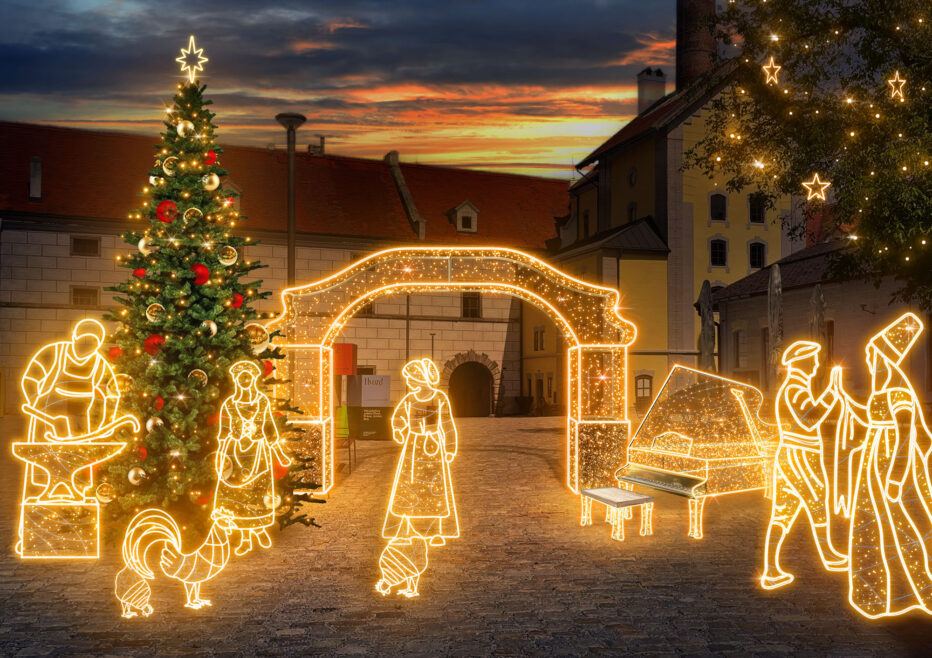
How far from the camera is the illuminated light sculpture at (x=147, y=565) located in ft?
22.1

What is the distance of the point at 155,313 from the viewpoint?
888 cm

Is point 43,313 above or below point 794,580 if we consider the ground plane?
above

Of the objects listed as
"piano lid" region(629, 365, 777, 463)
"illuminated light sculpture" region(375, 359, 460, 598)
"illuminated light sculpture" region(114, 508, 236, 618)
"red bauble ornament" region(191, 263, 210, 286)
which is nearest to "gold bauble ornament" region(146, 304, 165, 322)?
"red bauble ornament" region(191, 263, 210, 286)

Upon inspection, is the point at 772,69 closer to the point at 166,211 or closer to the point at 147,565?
the point at 166,211

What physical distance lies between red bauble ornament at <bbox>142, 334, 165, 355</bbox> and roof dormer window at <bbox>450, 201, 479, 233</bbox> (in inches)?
1356

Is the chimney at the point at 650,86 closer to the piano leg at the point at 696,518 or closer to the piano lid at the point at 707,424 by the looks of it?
the piano lid at the point at 707,424

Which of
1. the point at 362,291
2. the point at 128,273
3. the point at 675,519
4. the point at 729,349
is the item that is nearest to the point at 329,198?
the point at 128,273

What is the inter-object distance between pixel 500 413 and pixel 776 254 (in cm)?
1544

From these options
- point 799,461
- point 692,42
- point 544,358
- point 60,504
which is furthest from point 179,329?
point 692,42

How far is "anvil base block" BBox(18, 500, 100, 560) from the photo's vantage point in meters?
8.53

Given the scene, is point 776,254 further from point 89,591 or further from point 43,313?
point 89,591

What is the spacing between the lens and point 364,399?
Result: 889 inches

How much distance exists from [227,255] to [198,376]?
54.2 inches

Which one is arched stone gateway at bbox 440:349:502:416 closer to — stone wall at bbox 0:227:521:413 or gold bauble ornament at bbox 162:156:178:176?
stone wall at bbox 0:227:521:413
